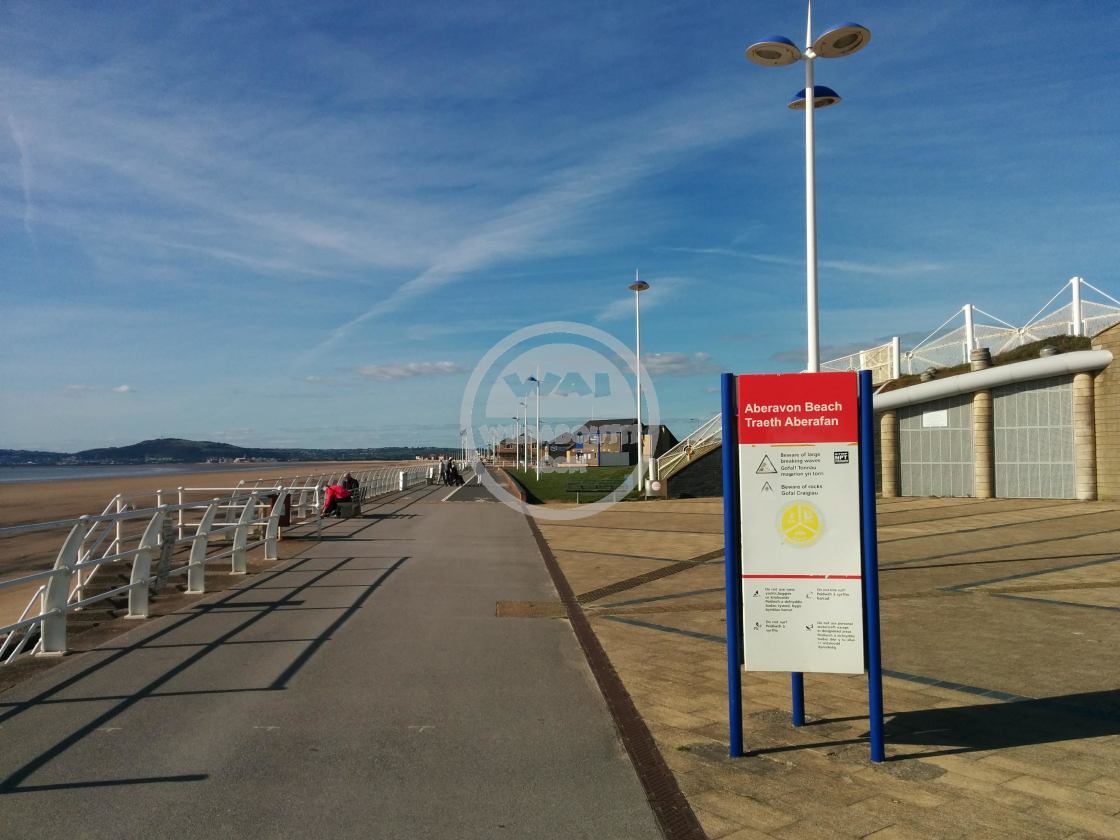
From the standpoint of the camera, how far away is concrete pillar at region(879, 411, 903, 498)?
31.8m

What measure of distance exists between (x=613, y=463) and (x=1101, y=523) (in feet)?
259

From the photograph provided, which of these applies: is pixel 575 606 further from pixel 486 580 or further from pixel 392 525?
pixel 392 525

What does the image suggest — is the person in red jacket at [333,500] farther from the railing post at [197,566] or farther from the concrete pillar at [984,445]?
the concrete pillar at [984,445]

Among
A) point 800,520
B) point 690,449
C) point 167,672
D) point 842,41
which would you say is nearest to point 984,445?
point 690,449

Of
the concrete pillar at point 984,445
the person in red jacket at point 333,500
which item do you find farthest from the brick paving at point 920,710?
the concrete pillar at point 984,445

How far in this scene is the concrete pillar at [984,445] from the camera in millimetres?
28688

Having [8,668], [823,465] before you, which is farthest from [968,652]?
[8,668]

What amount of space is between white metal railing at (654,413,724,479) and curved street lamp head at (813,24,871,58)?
25363 millimetres

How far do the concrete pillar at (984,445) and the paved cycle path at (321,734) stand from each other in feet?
77.6

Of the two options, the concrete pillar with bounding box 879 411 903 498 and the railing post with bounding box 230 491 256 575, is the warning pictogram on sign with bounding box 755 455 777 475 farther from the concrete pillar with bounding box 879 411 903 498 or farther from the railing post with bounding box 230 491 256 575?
the concrete pillar with bounding box 879 411 903 498

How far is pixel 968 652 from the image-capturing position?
7.70 m

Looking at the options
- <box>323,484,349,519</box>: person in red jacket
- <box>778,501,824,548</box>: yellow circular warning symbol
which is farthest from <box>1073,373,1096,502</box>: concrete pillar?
<box>778,501,824,548</box>: yellow circular warning symbol

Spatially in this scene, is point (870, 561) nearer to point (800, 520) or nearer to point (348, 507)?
point (800, 520)

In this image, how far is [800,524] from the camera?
540cm
